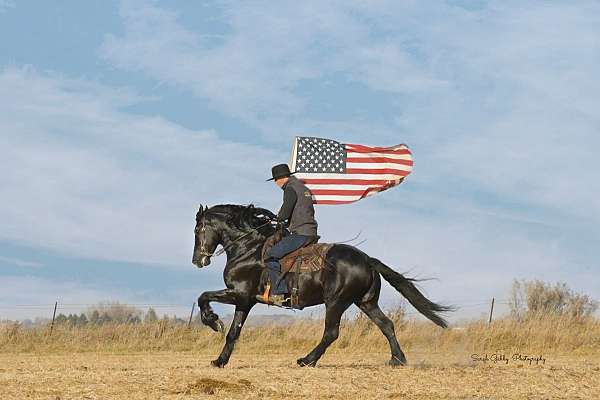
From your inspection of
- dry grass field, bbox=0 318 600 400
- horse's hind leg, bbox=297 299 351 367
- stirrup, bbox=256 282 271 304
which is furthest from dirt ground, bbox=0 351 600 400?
stirrup, bbox=256 282 271 304

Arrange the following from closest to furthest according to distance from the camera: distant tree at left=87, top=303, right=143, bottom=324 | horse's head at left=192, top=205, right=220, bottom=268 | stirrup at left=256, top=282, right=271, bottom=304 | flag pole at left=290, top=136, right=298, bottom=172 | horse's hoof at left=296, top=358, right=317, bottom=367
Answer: horse's hoof at left=296, top=358, right=317, bottom=367 < stirrup at left=256, top=282, right=271, bottom=304 < horse's head at left=192, top=205, right=220, bottom=268 < flag pole at left=290, top=136, right=298, bottom=172 < distant tree at left=87, top=303, right=143, bottom=324

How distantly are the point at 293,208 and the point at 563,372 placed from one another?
5035mm

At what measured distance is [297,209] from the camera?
14305 mm

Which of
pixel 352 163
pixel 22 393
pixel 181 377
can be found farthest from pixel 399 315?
pixel 22 393

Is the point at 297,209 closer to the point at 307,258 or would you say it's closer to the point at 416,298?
the point at 307,258

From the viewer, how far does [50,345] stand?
23.8 metres

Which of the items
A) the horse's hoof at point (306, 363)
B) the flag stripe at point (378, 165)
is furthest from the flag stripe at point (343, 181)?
the horse's hoof at point (306, 363)

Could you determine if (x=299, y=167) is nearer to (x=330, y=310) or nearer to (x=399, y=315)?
(x=330, y=310)

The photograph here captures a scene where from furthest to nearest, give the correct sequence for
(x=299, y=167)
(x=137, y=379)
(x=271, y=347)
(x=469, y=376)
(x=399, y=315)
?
(x=399, y=315) < (x=271, y=347) < (x=299, y=167) < (x=469, y=376) < (x=137, y=379)

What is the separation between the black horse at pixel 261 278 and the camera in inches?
559

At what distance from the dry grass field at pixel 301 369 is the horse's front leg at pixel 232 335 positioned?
28cm

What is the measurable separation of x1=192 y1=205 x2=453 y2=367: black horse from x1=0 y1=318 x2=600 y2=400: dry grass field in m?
0.67

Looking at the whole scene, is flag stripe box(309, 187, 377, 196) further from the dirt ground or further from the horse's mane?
the dirt ground

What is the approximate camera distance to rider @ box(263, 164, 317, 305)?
14250 millimetres
